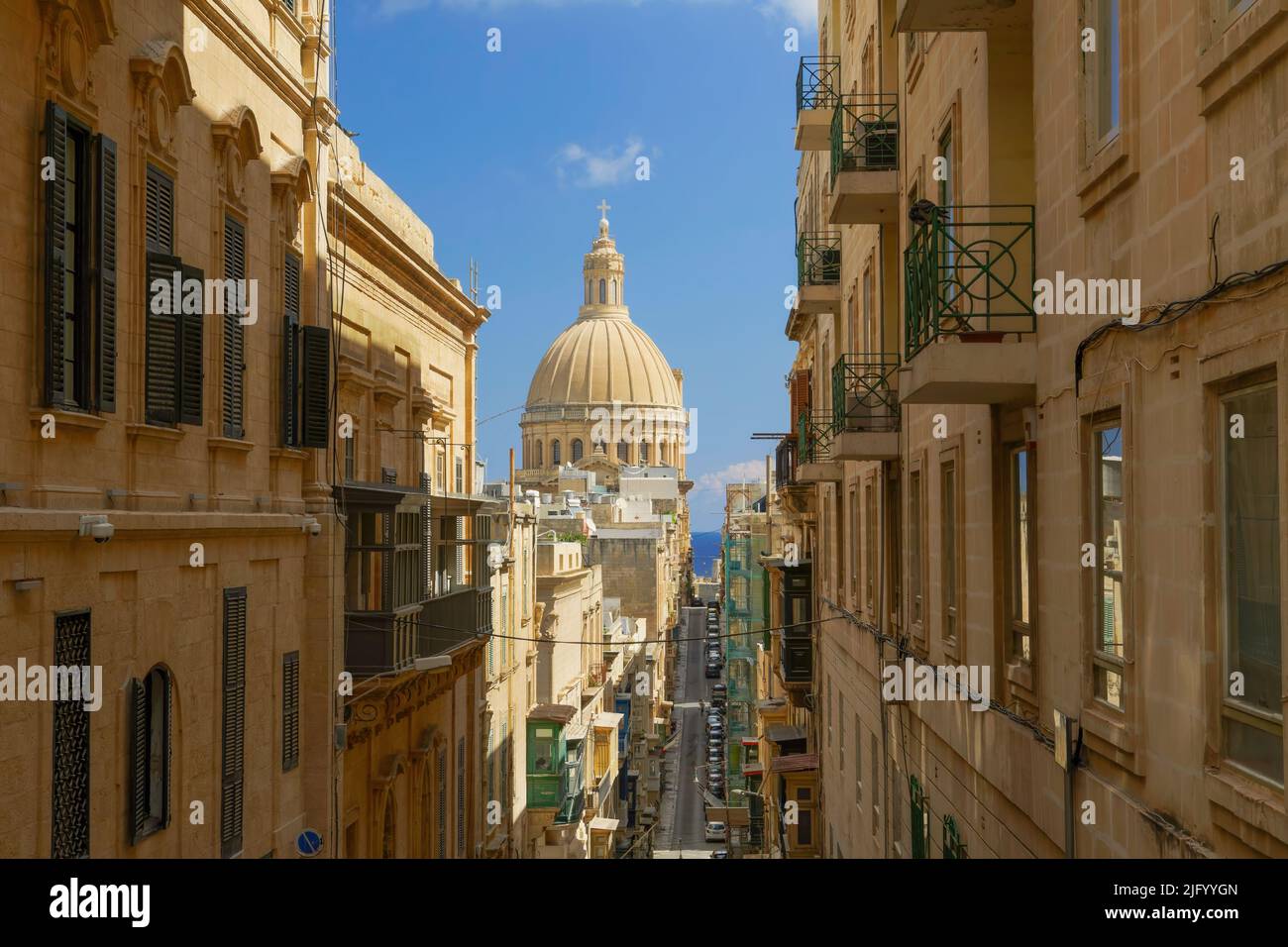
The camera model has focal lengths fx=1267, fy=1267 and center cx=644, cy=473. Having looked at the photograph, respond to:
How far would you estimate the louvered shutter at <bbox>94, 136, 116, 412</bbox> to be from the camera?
955cm

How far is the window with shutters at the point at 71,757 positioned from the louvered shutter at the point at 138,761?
70 cm

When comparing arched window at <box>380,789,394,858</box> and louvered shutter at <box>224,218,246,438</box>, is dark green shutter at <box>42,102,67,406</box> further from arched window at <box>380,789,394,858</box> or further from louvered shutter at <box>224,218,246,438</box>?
arched window at <box>380,789,394,858</box>

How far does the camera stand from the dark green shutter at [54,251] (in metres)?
8.77

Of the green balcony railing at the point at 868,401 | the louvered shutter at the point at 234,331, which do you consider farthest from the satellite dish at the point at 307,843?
the green balcony railing at the point at 868,401

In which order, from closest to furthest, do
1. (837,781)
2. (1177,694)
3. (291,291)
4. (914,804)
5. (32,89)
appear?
(1177,694) < (32,89) < (914,804) < (291,291) < (837,781)

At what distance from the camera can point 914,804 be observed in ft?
45.3

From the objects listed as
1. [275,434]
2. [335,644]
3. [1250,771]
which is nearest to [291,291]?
[275,434]

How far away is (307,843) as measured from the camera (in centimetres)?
1459

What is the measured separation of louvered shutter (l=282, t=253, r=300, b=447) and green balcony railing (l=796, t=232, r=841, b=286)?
1067 cm

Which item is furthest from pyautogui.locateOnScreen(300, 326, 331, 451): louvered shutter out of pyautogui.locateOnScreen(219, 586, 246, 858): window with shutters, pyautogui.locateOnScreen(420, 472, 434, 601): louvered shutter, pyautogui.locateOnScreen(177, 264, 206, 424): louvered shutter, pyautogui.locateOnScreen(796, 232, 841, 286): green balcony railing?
pyautogui.locateOnScreen(796, 232, 841, 286): green balcony railing

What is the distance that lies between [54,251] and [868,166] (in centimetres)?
971

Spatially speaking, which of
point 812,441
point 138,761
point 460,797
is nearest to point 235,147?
point 138,761

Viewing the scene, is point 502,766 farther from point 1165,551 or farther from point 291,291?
point 1165,551
